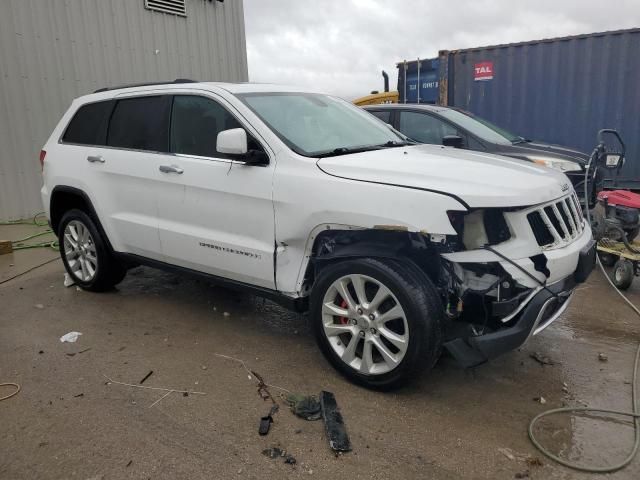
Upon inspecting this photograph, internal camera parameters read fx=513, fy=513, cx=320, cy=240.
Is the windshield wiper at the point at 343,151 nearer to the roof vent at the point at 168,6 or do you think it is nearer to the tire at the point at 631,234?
the tire at the point at 631,234

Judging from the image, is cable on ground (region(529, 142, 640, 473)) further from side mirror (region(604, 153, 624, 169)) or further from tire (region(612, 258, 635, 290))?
side mirror (region(604, 153, 624, 169))

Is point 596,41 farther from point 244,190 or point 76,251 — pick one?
point 76,251

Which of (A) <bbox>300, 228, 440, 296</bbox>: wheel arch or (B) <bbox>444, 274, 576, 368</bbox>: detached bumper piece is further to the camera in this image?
(A) <bbox>300, 228, 440, 296</bbox>: wheel arch

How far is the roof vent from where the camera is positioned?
31.5 feet

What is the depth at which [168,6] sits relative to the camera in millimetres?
9906

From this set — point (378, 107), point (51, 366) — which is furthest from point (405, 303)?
point (378, 107)

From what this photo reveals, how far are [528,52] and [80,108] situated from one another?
8300 millimetres

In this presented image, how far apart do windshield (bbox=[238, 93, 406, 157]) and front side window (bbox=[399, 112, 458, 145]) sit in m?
2.51

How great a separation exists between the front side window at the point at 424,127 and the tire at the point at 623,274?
2.57 m

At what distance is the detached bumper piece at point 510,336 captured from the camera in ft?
8.70

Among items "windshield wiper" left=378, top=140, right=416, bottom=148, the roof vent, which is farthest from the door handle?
the roof vent

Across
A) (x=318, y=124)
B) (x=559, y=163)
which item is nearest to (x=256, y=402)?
(x=318, y=124)

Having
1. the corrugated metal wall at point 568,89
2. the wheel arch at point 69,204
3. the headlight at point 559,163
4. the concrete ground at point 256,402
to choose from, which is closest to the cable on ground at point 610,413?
the concrete ground at point 256,402

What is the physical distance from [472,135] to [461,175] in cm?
390
